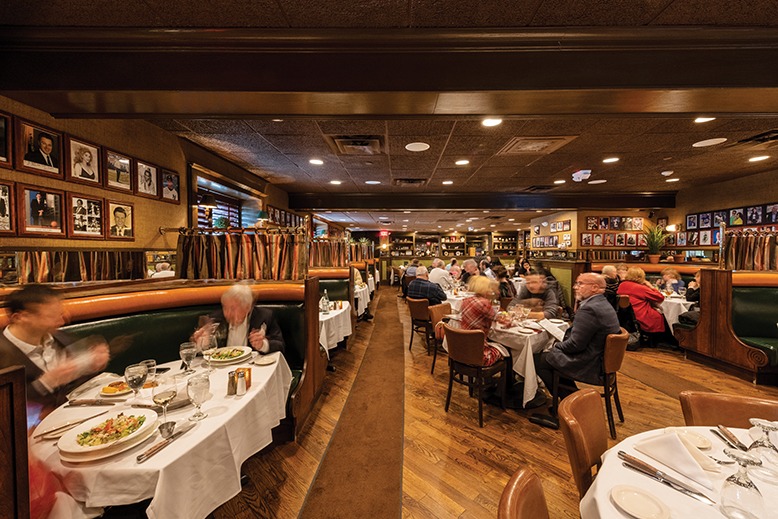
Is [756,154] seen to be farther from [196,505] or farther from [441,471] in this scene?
[196,505]

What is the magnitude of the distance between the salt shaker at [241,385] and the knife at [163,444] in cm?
30

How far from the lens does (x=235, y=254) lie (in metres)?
3.27

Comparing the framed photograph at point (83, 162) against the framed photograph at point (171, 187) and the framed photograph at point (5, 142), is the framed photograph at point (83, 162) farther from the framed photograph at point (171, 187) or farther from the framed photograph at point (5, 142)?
the framed photograph at point (171, 187)

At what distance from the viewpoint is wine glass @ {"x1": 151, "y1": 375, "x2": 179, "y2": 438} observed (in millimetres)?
1336

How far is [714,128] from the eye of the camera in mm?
3949

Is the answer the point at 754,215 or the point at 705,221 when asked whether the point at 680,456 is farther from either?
the point at 705,221

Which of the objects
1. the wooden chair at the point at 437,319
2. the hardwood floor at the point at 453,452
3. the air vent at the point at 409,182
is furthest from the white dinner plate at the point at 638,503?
the air vent at the point at 409,182

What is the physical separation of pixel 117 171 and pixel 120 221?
0.56 metres

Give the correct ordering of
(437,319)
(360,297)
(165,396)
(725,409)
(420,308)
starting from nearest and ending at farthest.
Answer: (165,396), (725,409), (437,319), (420,308), (360,297)

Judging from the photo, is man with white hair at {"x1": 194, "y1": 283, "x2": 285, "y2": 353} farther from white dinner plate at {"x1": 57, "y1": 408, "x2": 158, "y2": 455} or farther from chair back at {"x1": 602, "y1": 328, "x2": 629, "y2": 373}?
chair back at {"x1": 602, "y1": 328, "x2": 629, "y2": 373}

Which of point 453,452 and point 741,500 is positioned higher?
point 741,500

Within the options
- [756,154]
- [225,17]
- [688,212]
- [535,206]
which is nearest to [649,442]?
[225,17]

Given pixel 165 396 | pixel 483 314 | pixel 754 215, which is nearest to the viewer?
pixel 165 396

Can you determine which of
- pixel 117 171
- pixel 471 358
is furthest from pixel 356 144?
pixel 471 358
